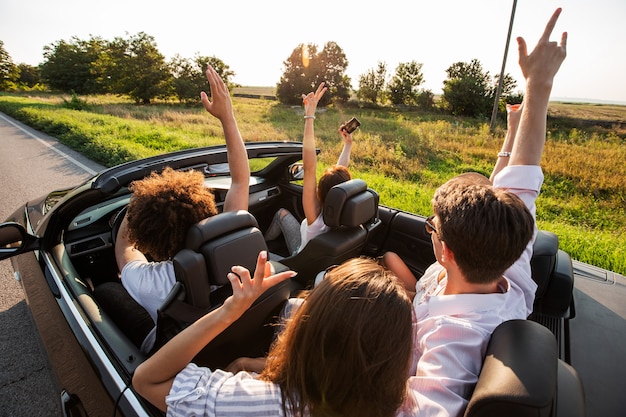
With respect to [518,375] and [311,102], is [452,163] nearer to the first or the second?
[311,102]

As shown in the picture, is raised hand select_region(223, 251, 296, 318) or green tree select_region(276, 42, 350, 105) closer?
raised hand select_region(223, 251, 296, 318)

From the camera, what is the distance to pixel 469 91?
31031 mm

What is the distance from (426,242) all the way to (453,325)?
6.05ft

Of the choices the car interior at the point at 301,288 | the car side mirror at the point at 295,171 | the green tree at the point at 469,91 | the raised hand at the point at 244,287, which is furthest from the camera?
the green tree at the point at 469,91

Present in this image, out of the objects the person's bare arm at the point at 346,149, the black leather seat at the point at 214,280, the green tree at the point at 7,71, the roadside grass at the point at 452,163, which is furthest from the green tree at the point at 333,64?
the green tree at the point at 7,71

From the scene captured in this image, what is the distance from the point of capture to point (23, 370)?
245 cm

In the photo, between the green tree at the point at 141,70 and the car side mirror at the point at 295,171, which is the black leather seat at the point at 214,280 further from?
the green tree at the point at 141,70

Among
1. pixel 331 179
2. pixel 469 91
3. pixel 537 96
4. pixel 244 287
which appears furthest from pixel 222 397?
pixel 469 91

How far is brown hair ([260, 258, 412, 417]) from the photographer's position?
0.90 meters

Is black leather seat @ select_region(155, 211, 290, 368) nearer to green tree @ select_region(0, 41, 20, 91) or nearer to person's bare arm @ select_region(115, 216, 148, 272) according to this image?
person's bare arm @ select_region(115, 216, 148, 272)

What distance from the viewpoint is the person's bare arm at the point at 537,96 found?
1593mm

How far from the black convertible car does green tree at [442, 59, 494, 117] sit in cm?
3169

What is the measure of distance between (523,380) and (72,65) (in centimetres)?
6027

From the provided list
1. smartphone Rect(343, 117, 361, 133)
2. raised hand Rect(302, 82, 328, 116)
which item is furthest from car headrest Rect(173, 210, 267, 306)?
smartphone Rect(343, 117, 361, 133)
